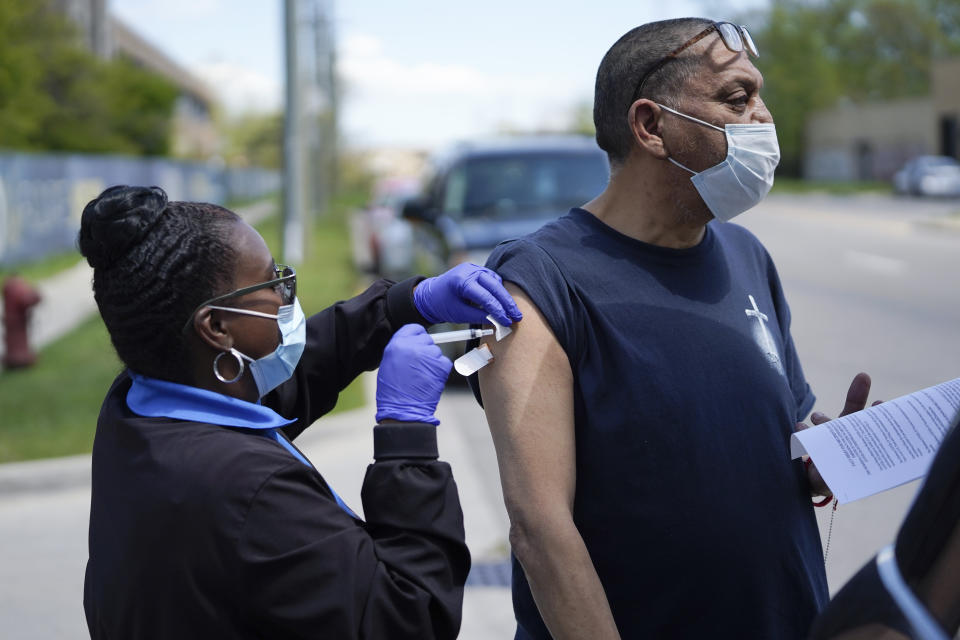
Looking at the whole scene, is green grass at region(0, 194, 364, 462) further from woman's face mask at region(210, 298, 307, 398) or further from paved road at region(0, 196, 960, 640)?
woman's face mask at region(210, 298, 307, 398)

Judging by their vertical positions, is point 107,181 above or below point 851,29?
below

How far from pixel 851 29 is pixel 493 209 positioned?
7789 cm

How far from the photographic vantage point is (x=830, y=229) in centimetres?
2747

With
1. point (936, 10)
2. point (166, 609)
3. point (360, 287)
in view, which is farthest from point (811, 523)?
point (936, 10)

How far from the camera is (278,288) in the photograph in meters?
2.19

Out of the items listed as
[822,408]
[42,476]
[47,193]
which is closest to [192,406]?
[42,476]

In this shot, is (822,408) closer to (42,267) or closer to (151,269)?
(151,269)

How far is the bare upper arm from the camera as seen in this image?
209 centimetres

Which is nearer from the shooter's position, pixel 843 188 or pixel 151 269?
pixel 151 269

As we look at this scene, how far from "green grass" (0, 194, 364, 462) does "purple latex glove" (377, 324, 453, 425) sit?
2484 mm

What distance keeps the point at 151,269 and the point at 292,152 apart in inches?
656


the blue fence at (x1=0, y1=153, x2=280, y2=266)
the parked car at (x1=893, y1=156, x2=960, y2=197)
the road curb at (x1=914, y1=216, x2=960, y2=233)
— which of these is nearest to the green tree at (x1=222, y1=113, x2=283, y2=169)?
the parked car at (x1=893, y1=156, x2=960, y2=197)

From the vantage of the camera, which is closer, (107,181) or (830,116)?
(107,181)

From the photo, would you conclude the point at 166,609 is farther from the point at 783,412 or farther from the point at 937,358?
the point at 937,358
